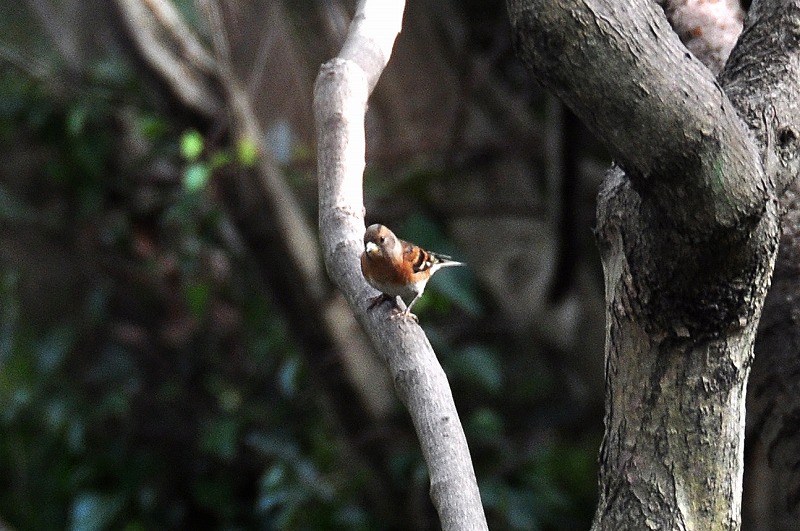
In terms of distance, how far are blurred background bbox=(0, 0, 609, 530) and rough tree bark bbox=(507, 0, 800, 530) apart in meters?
2.34

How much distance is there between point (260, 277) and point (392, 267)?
6.04 feet

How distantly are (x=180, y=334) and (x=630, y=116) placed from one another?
3.92 meters

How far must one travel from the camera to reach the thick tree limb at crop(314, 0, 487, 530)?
4.32 ft

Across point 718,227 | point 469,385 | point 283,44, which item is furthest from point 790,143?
point 283,44

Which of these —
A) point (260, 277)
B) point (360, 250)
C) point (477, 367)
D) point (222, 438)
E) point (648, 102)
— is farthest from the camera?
point (222, 438)

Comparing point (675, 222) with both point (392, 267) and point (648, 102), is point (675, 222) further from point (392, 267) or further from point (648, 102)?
point (392, 267)

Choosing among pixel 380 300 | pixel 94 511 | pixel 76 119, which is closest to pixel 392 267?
pixel 380 300

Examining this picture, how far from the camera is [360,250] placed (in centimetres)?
178

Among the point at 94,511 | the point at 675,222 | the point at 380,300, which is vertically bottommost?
the point at 675,222

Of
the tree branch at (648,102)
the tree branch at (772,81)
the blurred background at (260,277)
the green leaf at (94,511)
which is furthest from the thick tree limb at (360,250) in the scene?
the green leaf at (94,511)

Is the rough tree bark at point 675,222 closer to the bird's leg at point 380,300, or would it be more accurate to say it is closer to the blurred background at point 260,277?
the bird's leg at point 380,300

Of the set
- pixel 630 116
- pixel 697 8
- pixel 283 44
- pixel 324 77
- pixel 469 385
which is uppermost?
pixel 283 44

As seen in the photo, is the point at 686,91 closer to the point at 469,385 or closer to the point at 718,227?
the point at 718,227

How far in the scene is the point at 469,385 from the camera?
4.32 metres
